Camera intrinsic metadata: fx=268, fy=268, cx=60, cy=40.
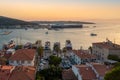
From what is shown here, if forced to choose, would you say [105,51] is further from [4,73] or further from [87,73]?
[4,73]

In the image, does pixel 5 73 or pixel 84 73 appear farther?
pixel 84 73

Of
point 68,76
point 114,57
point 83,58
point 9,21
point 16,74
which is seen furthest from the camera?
point 9,21

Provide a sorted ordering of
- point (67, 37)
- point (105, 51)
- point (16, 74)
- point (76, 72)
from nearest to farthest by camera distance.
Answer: point (16, 74) → point (76, 72) → point (105, 51) → point (67, 37)

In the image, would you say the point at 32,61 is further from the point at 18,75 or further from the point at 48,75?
the point at 18,75

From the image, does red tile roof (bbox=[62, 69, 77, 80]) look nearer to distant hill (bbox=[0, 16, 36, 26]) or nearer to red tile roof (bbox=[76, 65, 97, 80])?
red tile roof (bbox=[76, 65, 97, 80])

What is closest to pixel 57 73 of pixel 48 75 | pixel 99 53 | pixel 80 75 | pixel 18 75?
pixel 48 75

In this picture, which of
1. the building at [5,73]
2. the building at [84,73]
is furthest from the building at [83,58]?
the building at [5,73]

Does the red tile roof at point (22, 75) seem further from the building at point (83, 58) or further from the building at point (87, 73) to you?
the building at point (83, 58)

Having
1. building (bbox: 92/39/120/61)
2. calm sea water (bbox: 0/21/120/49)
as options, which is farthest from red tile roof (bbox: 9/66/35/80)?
calm sea water (bbox: 0/21/120/49)

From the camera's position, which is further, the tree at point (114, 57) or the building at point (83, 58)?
the tree at point (114, 57)

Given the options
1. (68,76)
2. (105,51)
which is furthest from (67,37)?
(68,76)

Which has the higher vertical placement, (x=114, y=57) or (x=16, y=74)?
(x=16, y=74)
